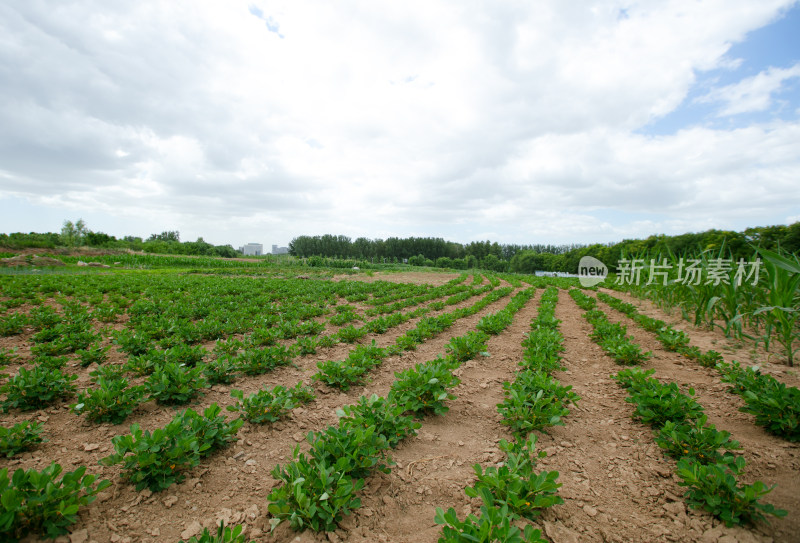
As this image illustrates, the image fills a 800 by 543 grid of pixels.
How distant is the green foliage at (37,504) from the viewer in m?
1.82

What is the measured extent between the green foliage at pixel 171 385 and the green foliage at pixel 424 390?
7.58 feet

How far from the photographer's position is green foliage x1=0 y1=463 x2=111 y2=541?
5.96ft

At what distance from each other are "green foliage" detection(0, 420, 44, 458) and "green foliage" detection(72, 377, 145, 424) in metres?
0.36

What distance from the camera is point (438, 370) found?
3908 millimetres

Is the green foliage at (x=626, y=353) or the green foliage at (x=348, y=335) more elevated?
→ the green foliage at (x=626, y=353)

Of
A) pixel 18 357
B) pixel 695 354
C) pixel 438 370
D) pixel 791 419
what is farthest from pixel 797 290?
pixel 18 357

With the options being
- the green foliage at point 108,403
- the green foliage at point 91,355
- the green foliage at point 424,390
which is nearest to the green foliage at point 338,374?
the green foliage at point 424,390

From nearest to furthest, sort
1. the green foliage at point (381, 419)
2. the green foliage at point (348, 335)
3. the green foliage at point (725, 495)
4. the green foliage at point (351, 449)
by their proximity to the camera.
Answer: the green foliage at point (725, 495)
the green foliage at point (351, 449)
the green foliage at point (381, 419)
the green foliage at point (348, 335)

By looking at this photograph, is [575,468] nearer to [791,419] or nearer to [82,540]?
[791,419]

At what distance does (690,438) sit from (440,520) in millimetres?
2268

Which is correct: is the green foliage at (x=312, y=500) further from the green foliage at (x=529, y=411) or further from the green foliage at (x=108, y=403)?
the green foliage at (x=108, y=403)

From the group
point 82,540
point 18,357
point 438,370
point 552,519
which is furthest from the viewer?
point 18,357

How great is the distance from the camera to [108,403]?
10.9 feet

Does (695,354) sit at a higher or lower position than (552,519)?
higher
